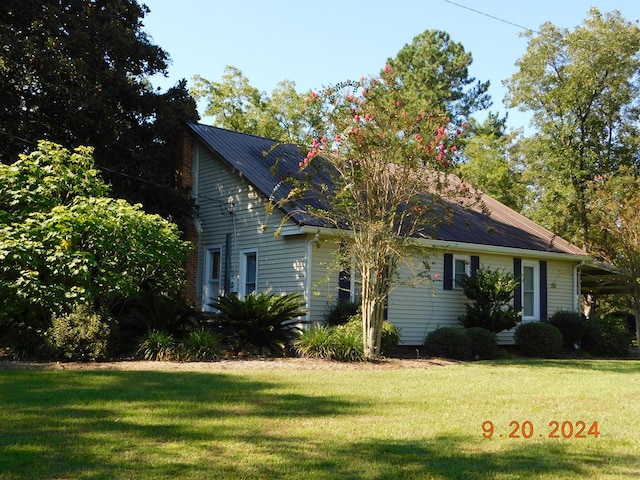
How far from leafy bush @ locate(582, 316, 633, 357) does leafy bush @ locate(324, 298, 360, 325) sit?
310 inches

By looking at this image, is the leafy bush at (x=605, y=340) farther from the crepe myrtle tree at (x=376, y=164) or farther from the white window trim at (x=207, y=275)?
the white window trim at (x=207, y=275)

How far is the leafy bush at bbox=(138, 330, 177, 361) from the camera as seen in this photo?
39.1 ft

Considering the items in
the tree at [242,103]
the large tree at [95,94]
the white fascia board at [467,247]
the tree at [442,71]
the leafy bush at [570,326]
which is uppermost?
the tree at [442,71]

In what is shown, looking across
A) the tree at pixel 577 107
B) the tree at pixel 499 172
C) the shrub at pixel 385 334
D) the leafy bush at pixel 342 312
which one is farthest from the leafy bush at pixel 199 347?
the tree at pixel 499 172

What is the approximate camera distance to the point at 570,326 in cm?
1886

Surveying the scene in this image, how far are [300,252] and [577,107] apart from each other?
18.0 m

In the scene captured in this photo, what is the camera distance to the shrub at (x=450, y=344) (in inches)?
589

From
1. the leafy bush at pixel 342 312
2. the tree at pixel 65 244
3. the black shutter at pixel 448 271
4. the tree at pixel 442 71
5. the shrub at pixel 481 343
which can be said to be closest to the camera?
the tree at pixel 65 244

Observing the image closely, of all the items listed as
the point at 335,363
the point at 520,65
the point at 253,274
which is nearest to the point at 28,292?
the point at 335,363

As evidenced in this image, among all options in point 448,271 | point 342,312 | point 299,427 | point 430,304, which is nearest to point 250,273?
point 342,312

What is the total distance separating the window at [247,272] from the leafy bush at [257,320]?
9.97 feet

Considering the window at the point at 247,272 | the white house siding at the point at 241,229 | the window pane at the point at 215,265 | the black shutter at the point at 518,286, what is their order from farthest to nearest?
the black shutter at the point at 518,286, the window pane at the point at 215,265, the window at the point at 247,272, the white house siding at the point at 241,229

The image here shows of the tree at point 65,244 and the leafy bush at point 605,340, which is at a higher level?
the tree at point 65,244

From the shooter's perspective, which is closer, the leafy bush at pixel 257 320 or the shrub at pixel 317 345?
the shrub at pixel 317 345
